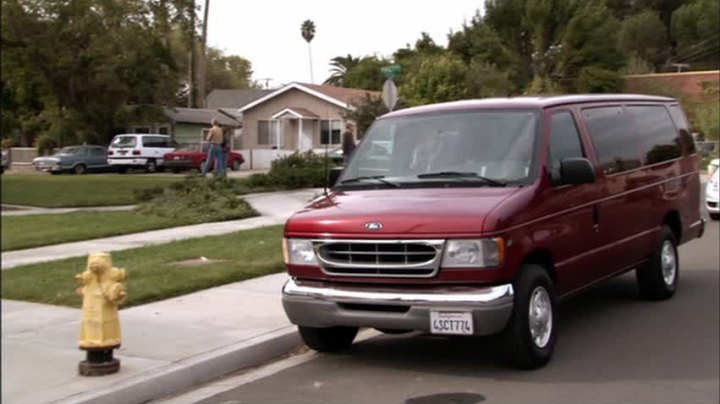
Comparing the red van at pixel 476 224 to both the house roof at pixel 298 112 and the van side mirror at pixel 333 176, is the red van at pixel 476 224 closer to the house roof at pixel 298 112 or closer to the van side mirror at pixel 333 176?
the van side mirror at pixel 333 176

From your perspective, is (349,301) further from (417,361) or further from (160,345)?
(160,345)

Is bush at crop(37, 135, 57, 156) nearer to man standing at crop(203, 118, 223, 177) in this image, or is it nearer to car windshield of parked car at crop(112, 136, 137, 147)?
car windshield of parked car at crop(112, 136, 137, 147)

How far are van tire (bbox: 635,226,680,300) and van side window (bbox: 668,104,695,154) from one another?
→ 4.19 feet

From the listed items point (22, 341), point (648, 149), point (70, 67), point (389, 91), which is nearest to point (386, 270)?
point (22, 341)

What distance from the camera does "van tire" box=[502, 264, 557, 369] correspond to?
621cm

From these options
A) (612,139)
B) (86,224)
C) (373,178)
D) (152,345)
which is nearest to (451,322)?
(373,178)

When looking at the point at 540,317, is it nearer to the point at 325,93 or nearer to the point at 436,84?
the point at 436,84

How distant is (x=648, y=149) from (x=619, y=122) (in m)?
0.64

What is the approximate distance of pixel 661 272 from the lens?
886cm

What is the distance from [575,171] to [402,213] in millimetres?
1543

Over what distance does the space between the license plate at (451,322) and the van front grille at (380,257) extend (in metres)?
0.29

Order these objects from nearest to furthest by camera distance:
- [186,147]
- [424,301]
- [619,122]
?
1. [424,301]
2. [619,122]
3. [186,147]

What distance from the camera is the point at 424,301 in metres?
6.08

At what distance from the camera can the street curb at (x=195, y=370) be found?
5.90 m
